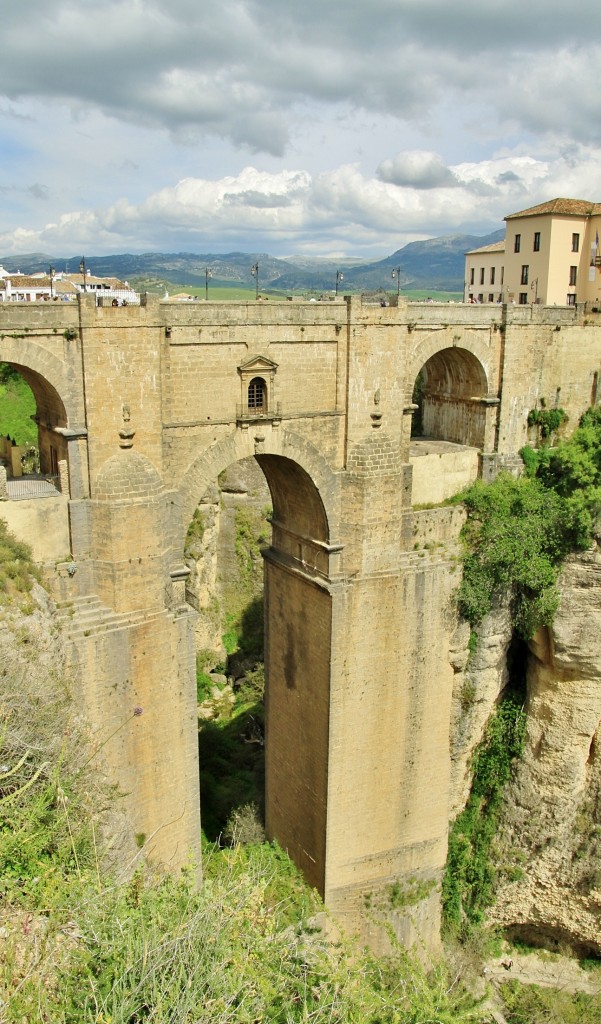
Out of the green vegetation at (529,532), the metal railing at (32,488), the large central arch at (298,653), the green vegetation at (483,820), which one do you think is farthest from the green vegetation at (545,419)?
the metal railing at (32,488)

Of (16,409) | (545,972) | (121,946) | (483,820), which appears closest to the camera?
(121,946)

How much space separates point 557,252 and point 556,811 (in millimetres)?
21788

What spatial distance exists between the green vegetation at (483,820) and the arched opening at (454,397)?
757cm

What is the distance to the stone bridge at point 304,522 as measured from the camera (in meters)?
15.8

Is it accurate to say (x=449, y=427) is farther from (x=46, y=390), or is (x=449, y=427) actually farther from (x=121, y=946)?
(x=121, y=946)

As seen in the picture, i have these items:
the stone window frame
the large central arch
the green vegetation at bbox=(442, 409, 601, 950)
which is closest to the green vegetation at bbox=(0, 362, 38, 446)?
the large central arch

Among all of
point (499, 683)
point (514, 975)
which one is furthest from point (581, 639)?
point (514, 975)

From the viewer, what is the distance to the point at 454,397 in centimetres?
2281

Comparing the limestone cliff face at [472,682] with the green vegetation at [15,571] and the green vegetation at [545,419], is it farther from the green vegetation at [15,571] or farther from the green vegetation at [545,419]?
the green vegetation at [15,571]

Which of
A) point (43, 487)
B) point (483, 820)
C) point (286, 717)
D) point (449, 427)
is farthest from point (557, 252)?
point (43, 487)

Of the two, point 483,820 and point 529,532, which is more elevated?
point 529,532

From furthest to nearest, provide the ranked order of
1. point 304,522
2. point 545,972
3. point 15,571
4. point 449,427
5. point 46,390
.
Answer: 1. point 449,427
2. point 545,972
3. point 304,522
4. point 46,390
5. point 15,571

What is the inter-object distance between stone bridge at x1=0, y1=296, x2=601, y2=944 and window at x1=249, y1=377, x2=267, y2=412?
0.03 metres

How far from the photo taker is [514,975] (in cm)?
2294
